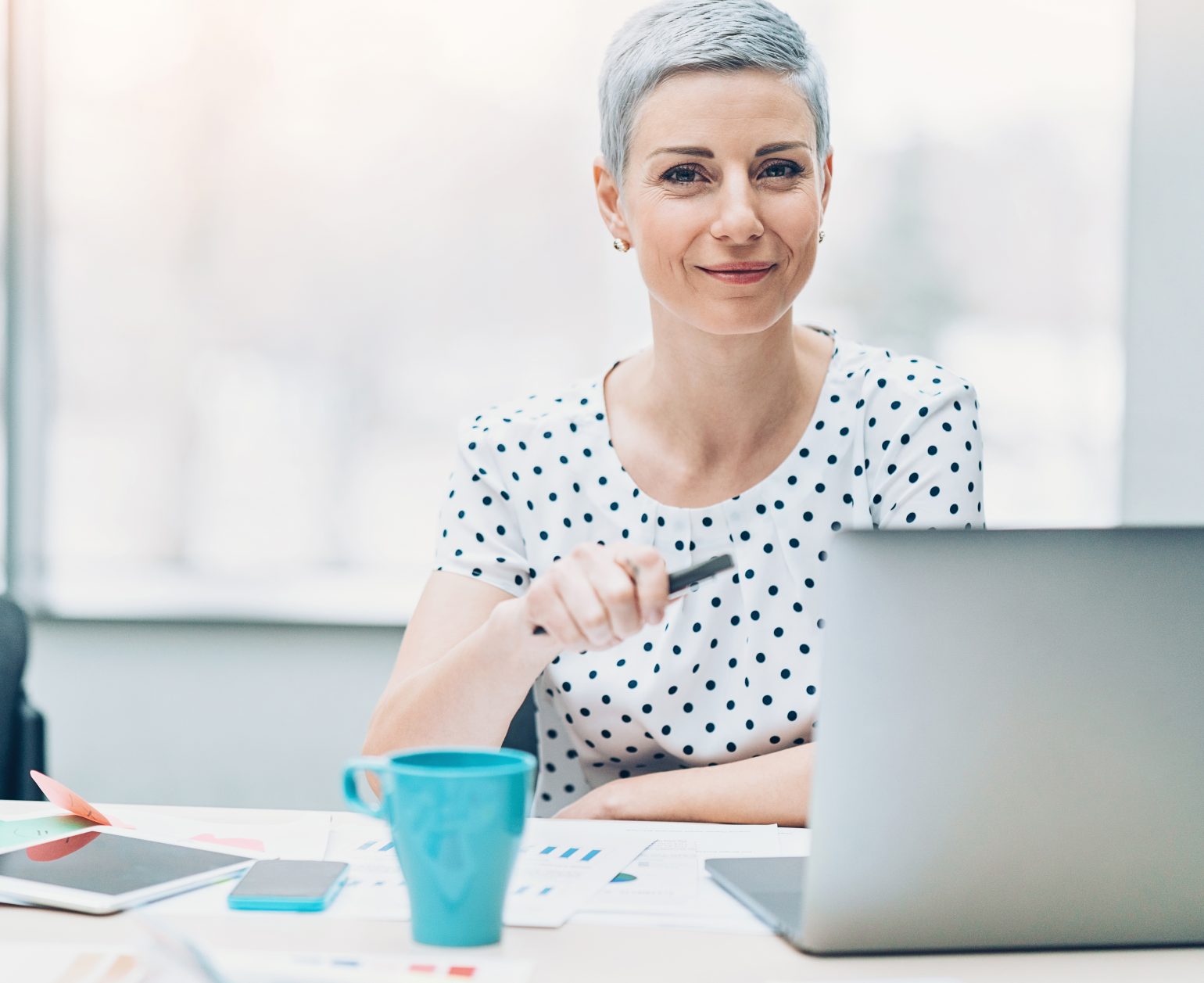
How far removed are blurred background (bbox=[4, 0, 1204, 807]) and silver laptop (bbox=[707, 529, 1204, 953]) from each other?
1.72 metres

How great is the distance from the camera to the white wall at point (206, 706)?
7.77 feet

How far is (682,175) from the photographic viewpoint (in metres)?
1.33

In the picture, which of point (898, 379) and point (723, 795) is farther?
point (898, 379)

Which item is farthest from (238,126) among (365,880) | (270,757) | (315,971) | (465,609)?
(315,971)

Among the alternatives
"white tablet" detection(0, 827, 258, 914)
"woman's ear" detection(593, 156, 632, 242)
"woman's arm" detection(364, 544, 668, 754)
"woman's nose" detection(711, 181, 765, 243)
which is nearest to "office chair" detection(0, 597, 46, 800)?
"woman's arm" detection(364, 544, 668, 754)

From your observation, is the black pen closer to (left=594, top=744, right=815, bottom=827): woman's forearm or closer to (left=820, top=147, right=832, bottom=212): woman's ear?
(left=594, top=744, right=815, bottom=827): woman's forearm

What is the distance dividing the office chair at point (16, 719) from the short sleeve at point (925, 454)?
1113mm

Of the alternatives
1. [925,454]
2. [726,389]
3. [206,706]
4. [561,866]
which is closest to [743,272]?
[726,389]

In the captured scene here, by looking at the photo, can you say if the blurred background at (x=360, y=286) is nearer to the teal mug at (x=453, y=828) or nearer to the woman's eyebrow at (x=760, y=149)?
the woman's eyebrow at (x=760, y=149)

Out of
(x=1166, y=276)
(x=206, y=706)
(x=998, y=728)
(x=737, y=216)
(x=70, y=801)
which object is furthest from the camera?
(x=206, y=706)

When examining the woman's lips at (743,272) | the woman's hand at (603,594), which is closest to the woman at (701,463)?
the woman's lips at (743,272)

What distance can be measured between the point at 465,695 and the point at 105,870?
1.29ft

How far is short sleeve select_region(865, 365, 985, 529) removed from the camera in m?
1.34

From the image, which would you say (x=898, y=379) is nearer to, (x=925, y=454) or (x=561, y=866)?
(x=925, y=454)
